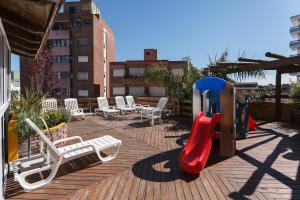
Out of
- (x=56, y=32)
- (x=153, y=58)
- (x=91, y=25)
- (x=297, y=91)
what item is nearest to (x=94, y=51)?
(x=91, y=25)

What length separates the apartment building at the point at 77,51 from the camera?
40.4 m

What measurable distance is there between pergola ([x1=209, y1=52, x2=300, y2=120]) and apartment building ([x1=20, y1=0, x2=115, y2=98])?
32.7 meters

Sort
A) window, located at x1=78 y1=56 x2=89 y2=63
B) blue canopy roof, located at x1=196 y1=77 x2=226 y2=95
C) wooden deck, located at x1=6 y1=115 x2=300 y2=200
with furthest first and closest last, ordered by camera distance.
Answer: window, located at x1=78 y1=56 x2=89 y2=63, blue canopy roof, located at x1=196 y1=77 x2=226 y2=95, wooden deck, located at x1=6 y1=115 x2=300 y2=200

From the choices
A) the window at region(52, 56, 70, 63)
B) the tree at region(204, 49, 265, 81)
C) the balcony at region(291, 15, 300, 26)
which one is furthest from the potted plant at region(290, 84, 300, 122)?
the balcony at region(291, 15, 300, 26)

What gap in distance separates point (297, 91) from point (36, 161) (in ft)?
35.3

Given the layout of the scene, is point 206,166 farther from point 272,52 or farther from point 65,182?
point 272,52

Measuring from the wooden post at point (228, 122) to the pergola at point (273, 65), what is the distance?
8.52 feet

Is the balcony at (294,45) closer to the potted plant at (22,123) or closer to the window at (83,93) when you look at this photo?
the window at (83,93)

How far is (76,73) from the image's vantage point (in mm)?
41156

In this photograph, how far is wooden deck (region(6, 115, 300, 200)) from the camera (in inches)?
146

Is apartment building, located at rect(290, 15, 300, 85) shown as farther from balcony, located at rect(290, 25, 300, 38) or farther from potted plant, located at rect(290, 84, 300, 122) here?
potted plant, located at rect(290, 84, 300, 122)

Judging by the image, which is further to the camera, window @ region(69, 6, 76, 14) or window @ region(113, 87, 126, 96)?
window @ region(113, 87, 126, 96)

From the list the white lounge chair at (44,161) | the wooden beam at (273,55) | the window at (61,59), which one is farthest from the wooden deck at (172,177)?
the window at (61,59)

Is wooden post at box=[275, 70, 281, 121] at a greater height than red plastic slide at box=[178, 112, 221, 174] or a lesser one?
greater
